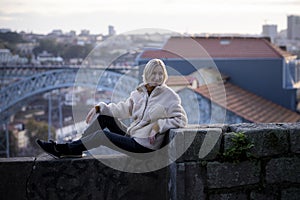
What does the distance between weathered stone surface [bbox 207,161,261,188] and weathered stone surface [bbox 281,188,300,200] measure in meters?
0.23

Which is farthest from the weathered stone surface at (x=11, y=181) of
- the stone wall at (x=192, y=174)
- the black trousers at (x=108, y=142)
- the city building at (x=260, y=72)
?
the city building at (x=260, y=72)

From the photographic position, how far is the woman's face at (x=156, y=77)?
12.3 feet

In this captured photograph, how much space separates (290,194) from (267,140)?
0.44 metres

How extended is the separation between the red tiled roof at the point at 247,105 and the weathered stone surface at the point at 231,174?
1028 centimetres

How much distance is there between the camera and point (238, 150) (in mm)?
3354

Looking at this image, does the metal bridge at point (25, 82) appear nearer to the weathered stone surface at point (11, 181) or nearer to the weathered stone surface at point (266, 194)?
the weathered stone surface at point (11, 181)

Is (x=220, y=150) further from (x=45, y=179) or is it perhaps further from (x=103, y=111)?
(x=45, y=179)

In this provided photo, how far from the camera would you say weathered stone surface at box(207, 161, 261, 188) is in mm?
3340

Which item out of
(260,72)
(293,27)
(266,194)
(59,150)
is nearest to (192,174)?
(266,194)

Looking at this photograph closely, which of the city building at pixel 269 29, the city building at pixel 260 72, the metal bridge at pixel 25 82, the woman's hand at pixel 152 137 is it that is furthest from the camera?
the city building at pixel 269 29

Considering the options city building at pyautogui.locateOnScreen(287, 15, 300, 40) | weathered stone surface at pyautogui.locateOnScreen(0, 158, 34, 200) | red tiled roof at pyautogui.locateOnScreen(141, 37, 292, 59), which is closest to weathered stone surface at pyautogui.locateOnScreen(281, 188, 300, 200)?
weathered stone surface at pyautogui.locateOnScreen(0, 158, 34, 200)

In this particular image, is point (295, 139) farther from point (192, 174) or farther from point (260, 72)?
point (260, 72)

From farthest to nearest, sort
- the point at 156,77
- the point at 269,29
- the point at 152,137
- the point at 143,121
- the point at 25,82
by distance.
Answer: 1. the point at 269,29
2. the point at 25,82
3. the point at 156,77
4. the point at 143,121
5. the point at 152,137

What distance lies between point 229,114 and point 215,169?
11.8 metres
